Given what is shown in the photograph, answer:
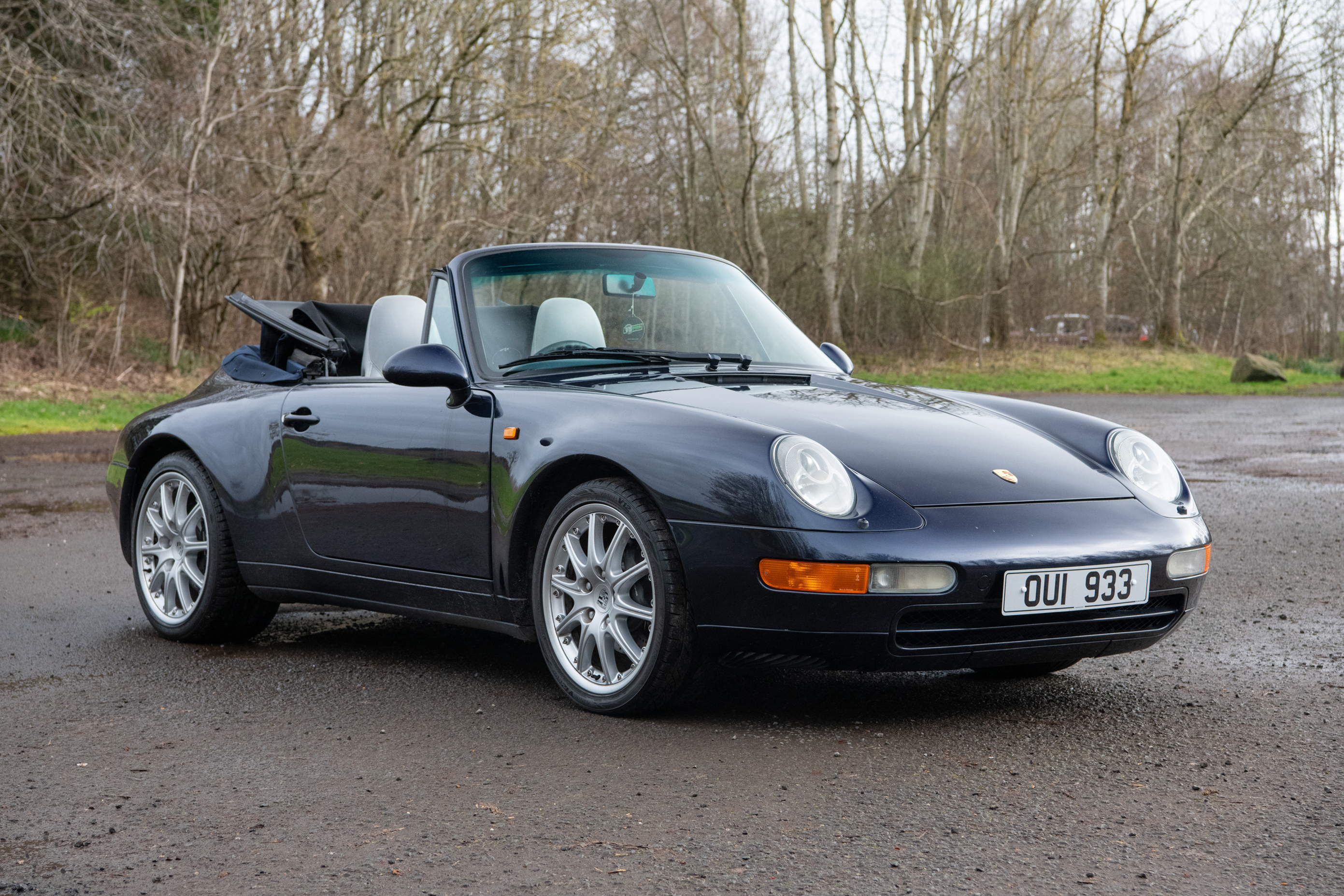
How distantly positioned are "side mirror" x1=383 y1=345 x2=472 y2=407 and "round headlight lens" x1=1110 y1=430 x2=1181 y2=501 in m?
2.09

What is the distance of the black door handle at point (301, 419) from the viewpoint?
5047 millimetres

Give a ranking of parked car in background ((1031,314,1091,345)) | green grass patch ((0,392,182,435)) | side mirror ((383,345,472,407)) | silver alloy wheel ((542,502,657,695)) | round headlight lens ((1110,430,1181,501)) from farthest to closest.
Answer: parked car in background ((1031,314,1091,345)), green grass patch ((0,392,182,435)), side mirror ((383,345,472,407)), round headlight lens ((1110,430,1181,501)), silver alloy wheel ((542,502,657,695))

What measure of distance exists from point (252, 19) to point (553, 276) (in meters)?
19.5

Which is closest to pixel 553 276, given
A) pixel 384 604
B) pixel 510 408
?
pixel 510 408

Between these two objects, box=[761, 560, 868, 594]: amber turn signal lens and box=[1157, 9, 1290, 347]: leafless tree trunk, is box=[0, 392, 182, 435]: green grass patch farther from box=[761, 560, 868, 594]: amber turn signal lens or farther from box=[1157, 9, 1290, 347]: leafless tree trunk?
box=[1157, 9, 1290, 347]: leafless tree trunk

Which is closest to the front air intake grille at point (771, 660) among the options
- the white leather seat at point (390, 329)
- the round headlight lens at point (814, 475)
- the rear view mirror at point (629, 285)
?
the round headlight lens at point (814, 475)

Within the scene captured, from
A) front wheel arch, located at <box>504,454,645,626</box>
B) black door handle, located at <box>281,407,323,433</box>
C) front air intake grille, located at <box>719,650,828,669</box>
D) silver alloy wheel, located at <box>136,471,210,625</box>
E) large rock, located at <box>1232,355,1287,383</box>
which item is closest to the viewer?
front air intake grille, located at <box>719,650,828,669</box>

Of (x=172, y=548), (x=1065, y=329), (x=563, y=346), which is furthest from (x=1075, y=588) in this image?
(x=1065, y=329)

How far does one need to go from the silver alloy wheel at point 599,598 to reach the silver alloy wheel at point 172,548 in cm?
189

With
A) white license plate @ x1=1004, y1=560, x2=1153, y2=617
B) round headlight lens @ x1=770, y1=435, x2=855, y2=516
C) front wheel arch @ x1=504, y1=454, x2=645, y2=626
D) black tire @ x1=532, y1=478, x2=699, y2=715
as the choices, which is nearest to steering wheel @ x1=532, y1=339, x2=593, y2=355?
front wheel arch @ x1=504, y1=454, x2=645, y2=626

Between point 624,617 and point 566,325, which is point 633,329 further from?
point 624,617

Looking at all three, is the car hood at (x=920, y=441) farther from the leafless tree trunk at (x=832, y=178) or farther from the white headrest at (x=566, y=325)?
the leafless tree trunk at (x=832, y=178)

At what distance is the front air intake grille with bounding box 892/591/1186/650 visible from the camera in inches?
144

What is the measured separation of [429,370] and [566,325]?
64 centimetres
